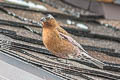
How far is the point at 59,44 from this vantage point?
15.3 ft

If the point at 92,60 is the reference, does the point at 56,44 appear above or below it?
above

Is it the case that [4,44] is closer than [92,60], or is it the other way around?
[4,44]

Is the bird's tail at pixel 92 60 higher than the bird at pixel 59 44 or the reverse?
the reverse

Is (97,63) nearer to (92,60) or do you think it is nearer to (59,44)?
(92,60)

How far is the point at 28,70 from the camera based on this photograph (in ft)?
12.2

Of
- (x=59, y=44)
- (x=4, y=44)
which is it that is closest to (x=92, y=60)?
(x=59, y=44)

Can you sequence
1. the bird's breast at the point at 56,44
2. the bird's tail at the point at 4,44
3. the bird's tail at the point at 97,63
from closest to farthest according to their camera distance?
the bird's tail at the point at 4,44
the bird's tail at the point at 97,63
the bird's breast at the point at 56,44

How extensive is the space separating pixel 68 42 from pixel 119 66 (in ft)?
2.20

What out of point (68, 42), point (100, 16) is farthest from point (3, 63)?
point (100, 16)

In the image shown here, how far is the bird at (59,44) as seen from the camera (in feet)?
15.1

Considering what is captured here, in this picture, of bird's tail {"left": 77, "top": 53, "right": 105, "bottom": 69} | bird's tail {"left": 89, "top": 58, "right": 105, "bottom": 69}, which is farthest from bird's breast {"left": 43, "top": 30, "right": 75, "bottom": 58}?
bird's tail {"left": 89, "top": 58, "right": 105, "bottom": 69}

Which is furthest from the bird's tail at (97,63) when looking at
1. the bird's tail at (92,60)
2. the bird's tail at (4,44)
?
the bird's tail at (4,44)

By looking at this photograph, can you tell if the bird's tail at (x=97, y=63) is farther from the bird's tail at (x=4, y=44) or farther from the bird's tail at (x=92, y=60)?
the bird's tail at (x=4, y=44)

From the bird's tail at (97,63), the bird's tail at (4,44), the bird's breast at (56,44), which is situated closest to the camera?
the bird's tail at (4,44)
